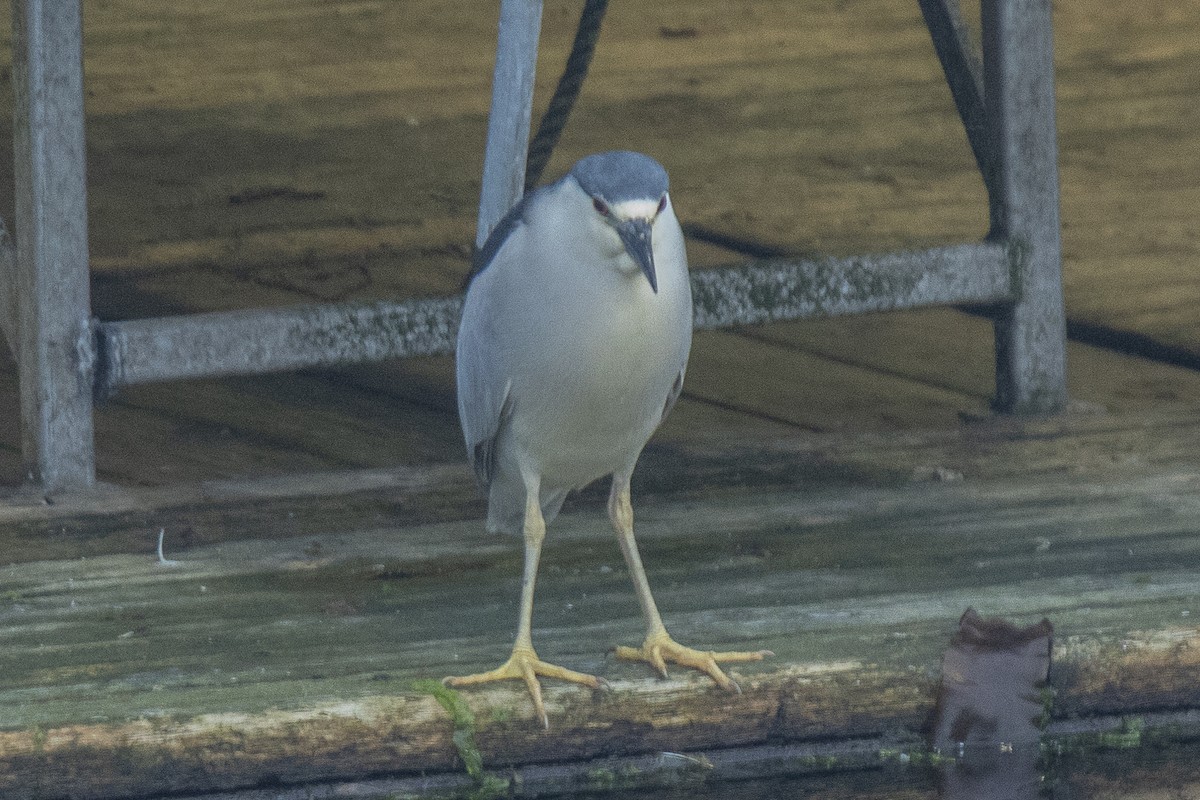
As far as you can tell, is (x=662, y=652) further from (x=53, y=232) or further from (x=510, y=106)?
(x=53, y=232)

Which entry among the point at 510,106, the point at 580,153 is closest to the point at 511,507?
the point at 510,106

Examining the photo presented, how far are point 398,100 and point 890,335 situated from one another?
181 centimetres

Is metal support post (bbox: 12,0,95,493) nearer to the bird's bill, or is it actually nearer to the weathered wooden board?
the weathered wooden board

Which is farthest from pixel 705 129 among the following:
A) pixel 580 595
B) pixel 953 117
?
pixel 580 595

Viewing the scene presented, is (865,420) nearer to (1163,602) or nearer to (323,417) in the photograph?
(323,417)

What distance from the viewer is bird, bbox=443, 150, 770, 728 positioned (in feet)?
8.13

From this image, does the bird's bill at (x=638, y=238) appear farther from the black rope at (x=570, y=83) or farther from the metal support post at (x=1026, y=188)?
the metal support post at (x=1026, y=188)

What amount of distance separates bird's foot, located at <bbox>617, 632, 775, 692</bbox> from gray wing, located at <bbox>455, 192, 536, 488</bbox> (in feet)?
1.29

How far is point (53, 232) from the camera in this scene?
335 centimetres

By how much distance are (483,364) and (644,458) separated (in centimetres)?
102

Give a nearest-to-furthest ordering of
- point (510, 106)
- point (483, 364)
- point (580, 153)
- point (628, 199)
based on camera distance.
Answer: point (628, 199) → point (483, 364) → point (510, 106) → point (580, 153)

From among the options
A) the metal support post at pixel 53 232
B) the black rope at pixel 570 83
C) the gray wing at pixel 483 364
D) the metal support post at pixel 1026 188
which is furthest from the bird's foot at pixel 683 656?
the metal support post at pixel 1026 188

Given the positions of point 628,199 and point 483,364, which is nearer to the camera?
point 628,199

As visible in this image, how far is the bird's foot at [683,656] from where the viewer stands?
2527 millimetres
